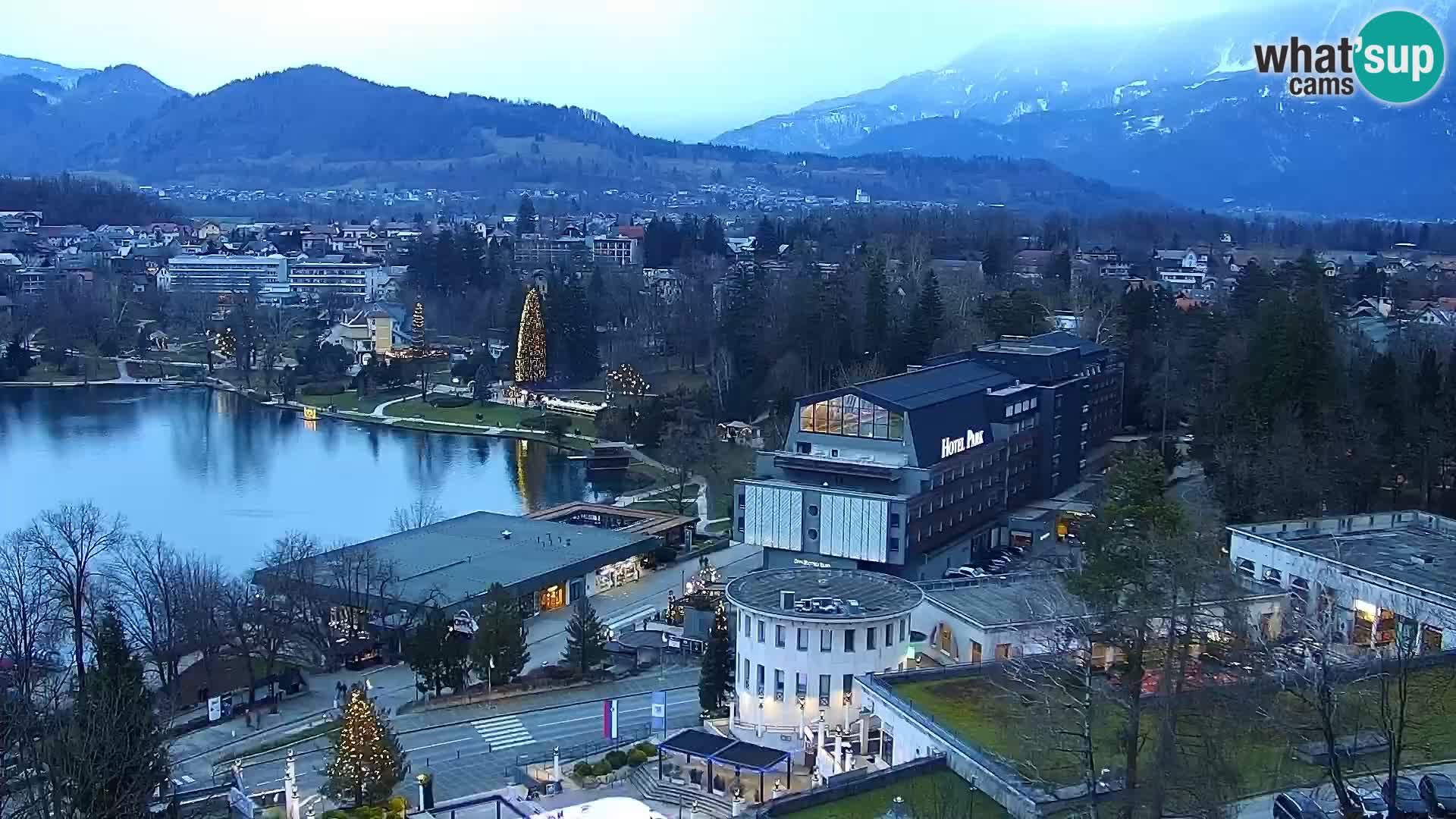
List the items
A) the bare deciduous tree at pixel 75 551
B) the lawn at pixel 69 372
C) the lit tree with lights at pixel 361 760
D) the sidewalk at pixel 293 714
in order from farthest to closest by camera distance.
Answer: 1. the lawn at pixel 69 372
2. the bare deciduous tree at pixel 75 551
3. the sidewalk at pixel 293 714
4. the lit tree with lights at pixel 361 760

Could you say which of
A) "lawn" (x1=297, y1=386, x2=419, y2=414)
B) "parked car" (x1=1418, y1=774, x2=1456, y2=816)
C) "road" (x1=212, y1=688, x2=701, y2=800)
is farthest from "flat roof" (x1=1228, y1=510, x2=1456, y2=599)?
"lawn" (x1=297, y1=386, x2=419, y2=414)

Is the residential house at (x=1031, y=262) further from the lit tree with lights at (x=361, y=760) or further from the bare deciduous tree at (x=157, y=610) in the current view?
the lit tree with lights at (x=361, y=760)

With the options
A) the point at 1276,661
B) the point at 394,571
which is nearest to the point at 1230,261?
the point at 394,571

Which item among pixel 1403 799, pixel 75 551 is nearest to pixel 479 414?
pixel 75 551

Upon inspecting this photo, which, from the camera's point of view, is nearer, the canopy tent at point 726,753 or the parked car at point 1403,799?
the parked car at point 1403,799

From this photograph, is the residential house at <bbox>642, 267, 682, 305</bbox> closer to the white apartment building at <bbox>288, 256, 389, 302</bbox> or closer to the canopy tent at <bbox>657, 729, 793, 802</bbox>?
the white apartment building at <bbox>288, 256, 389, 302</bbox>

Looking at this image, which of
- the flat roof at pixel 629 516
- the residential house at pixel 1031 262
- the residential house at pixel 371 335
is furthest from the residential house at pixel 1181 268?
the flat roof at pixel 629 516
